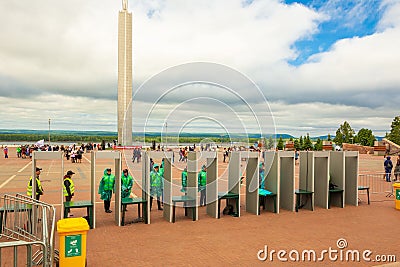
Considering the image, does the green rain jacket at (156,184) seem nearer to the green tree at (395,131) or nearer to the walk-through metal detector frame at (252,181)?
the walk-through metal detector frame at (252,181)

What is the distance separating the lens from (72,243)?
6.79m

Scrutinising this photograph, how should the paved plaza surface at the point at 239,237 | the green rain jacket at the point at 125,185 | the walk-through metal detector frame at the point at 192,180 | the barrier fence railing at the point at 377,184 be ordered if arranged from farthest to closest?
the barrier fence railing at the point at 377,184
the green rain jacket at the point at 125,185
the walk-through metal detector frame at the point at 192,180
the paved plaza surface at the point at 239,237

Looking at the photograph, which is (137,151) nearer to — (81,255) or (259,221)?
(259,221)

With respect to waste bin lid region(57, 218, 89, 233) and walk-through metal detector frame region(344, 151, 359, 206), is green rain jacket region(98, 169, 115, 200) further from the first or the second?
walk-through metal detector frame region(344, 151, 359, 206)

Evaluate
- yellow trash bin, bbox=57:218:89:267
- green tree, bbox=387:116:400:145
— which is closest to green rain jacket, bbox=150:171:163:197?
yellow trash bin, bbox=57:218:89:267

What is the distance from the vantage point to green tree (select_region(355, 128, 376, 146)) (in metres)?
69.8

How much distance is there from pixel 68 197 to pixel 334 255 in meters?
8.13

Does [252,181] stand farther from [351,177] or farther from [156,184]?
[351,177]

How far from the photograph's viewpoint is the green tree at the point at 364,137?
229 ft

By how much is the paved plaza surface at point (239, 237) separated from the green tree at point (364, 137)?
6221 cm

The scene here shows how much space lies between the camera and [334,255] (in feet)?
26.5

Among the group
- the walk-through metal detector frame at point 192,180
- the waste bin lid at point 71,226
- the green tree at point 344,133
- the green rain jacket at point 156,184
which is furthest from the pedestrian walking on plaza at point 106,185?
the green tree at point 344,133

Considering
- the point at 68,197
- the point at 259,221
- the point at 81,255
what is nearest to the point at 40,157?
the point at 68,197

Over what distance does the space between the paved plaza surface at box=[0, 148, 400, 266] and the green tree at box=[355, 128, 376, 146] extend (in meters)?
62.2
